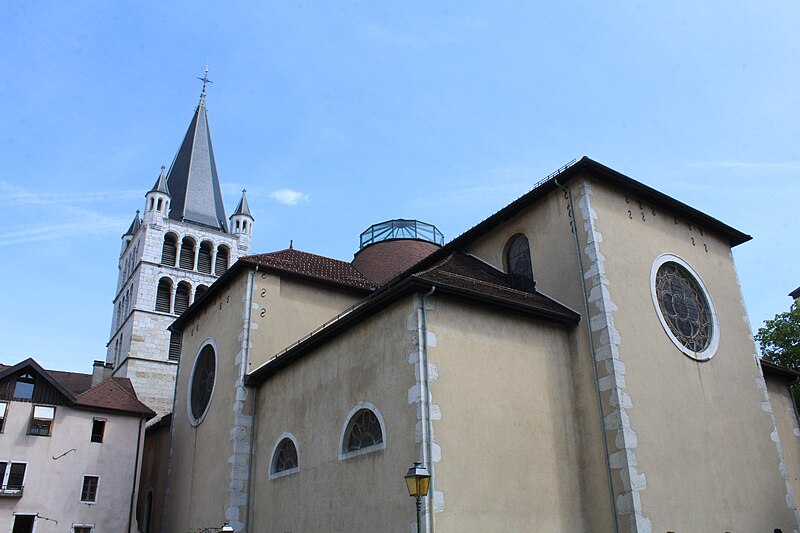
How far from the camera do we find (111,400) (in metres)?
22.4

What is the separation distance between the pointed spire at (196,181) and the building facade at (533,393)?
104ft

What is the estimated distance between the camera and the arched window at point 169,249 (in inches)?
1769

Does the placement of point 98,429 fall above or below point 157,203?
below

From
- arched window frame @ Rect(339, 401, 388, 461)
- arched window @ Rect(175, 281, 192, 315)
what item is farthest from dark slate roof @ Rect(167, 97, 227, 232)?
arched window frame @ Rect(339, 401, 388, 461)

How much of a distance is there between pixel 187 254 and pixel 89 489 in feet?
89.1

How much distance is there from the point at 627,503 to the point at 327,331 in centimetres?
671

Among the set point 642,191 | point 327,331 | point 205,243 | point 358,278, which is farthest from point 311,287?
point 205,243

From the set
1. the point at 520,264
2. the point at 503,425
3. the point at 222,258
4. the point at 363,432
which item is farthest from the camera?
the point at 222,258

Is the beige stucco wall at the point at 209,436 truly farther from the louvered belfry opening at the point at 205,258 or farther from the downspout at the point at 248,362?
the louvered belfry opening at the point at 205,258

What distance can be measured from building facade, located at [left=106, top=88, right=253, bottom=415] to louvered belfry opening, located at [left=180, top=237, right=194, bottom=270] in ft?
0.23

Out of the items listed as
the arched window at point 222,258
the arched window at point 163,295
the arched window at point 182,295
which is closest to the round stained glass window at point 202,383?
the arched window at point 163,295

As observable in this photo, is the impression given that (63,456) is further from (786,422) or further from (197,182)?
(197,182)

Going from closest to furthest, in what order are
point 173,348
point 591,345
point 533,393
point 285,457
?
point 533,393 → point 591,345 → point 285,457 → point 173,348

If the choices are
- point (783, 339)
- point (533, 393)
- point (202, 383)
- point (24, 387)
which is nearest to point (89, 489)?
point (24, 387)
